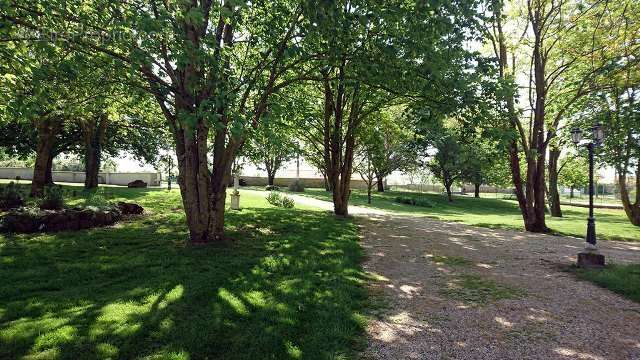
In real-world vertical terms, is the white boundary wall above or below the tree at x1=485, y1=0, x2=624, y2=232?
below

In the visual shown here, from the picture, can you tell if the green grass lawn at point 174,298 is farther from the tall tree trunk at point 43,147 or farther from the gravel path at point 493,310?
the tall tree trunk at point 43,147

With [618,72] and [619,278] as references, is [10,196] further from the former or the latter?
[618,72]

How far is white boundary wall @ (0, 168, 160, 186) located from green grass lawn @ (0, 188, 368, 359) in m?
46.9

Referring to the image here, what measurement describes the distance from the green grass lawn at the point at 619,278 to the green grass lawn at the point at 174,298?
509 centimetres

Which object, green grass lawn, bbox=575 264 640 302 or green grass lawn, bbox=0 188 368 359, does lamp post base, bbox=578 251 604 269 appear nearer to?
green grass lawn, bbox=575 264 640 302

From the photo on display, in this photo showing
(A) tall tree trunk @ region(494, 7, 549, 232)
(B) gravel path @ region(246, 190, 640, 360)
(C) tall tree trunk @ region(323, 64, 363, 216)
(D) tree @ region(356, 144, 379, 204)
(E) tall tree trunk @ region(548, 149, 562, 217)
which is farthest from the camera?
(D) tree @ region(356, 144, 379, 204)

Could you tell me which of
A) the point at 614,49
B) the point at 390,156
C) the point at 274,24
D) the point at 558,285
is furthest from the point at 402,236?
the point at 390,156

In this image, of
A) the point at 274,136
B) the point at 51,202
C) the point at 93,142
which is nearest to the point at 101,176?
the point at 93,142

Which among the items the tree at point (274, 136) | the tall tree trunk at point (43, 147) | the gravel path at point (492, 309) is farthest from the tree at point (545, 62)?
the tall tree trunk at point (43, 147)

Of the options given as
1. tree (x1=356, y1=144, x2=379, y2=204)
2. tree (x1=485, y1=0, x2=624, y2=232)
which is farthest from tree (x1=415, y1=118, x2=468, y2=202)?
tree (x1=485, y1=0, x2=624, y2=232)

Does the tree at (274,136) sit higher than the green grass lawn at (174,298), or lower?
higher

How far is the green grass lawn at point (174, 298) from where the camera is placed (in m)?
4.21

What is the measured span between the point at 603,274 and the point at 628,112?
1181 cm

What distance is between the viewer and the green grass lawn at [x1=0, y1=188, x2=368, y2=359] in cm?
421
